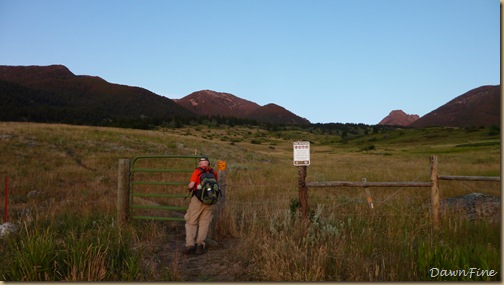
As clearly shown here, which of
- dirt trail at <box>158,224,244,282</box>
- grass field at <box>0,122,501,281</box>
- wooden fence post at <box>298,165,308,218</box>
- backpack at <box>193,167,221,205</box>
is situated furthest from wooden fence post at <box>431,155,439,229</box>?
backpack at <box>193,167,221,205</box>

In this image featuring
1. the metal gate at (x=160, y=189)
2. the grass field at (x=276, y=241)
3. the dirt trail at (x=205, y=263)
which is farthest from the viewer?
the metal gate at (x=160, y=189)

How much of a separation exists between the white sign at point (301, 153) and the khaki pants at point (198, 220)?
201 cm

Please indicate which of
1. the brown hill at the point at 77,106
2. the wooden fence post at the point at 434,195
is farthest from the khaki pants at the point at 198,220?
the brown hill at the point at 77,106

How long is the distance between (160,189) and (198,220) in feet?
29.8

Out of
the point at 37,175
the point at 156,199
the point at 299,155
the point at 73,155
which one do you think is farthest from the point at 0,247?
the point at 73,155

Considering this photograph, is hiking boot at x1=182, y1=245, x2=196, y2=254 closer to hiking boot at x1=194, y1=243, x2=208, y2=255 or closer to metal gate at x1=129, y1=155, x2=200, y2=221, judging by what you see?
hiking boot at x1=194, y1=243, x2=208, y2=255

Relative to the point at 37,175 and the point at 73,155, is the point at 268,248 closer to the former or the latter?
the point at 37,175

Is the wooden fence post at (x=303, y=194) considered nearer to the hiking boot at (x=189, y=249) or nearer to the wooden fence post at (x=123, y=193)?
the hiking boot at (x=189, y=249)

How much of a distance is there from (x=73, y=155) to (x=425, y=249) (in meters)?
25.0

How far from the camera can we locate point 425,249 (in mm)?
5332

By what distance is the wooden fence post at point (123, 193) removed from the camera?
→ 8664 millimetres

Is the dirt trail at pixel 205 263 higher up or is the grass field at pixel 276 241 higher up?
the grass field at pixel 276 241

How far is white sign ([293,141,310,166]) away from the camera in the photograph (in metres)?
7.86

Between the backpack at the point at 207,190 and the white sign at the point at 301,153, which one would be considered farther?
the white sign at the point at 301,153
